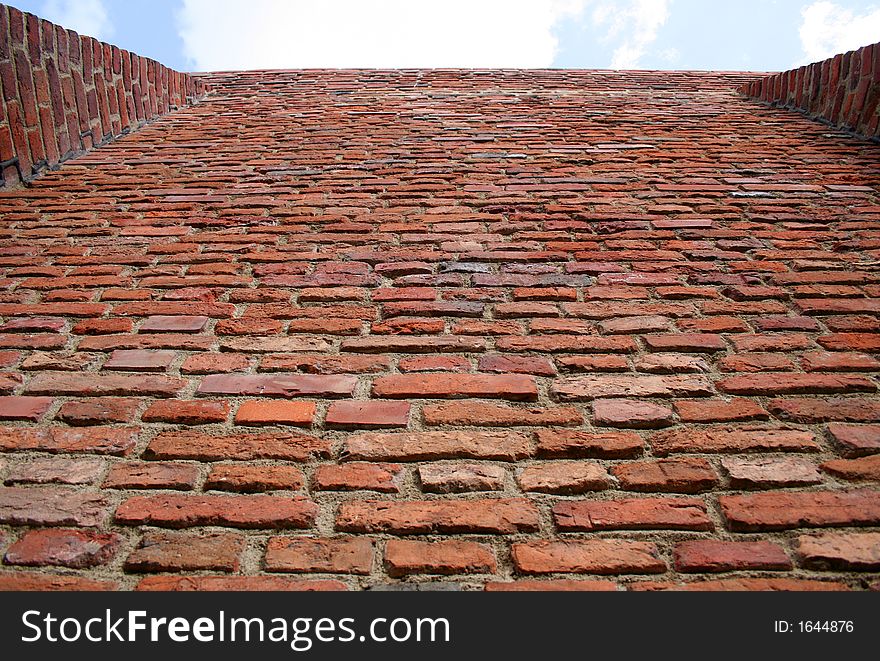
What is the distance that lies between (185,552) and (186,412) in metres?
0.40

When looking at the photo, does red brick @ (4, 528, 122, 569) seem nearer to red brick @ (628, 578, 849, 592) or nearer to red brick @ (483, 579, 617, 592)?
red brick @ (483, 579, 617, 592)

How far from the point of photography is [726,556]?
1030 mm

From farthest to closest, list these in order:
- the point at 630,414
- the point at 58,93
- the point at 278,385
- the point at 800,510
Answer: the point at 58,93
the point at 278,385
the point at 630,414
the point at 800,510

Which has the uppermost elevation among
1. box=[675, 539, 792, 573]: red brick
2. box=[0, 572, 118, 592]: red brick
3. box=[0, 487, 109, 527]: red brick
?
box=[675, 539, 792, 573]: red brick

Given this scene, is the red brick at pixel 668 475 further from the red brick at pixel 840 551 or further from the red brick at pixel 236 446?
the red brick at pixel 236 446

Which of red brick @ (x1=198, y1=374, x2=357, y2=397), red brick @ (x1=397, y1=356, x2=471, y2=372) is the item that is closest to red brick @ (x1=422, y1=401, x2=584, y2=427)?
red brick @ (x1=397, y1=356, x2=471, y2=372)

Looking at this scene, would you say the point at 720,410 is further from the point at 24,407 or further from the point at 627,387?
the point at 24,407

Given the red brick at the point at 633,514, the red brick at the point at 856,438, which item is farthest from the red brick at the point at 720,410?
the red brick at the point at 633,514

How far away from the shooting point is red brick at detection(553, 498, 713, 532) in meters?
1.09

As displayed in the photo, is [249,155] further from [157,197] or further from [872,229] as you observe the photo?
[872,229]

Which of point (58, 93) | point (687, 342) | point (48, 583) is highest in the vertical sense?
point (58, 93)

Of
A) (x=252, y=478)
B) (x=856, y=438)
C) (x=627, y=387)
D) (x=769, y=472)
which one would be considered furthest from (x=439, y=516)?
(x=856, y=438)

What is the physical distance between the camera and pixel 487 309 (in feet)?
5.65

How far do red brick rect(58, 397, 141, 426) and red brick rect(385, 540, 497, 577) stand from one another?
78 centimetres
